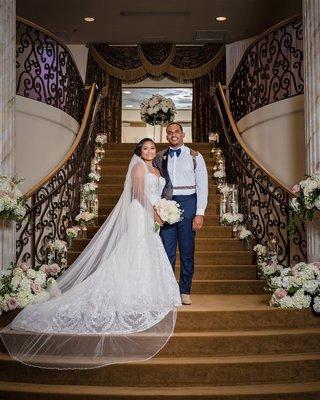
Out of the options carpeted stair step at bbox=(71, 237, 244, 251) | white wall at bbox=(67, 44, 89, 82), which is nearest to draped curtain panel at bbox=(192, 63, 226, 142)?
white wall at bbox=(67, 44, 89, 82)

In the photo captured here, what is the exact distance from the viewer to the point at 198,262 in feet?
20.9

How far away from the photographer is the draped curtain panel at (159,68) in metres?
12.0

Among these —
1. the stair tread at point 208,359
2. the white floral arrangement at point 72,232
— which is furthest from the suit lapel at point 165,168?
the white floral arrangement at point 72,232

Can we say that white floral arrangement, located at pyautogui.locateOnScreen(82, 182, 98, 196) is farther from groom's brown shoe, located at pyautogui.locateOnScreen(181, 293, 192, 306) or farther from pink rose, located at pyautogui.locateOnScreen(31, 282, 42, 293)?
groom's brown shoe, located at pyautogui.locateOnScreen(181, 293, 192, 306)

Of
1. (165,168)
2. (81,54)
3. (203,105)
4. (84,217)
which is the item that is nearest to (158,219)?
(165,168)

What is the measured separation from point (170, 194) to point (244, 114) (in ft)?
15.5

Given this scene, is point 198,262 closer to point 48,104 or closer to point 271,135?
point 271,135

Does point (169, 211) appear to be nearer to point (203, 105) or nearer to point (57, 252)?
point (57, 252)

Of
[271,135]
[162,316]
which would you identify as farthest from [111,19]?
[162,316]

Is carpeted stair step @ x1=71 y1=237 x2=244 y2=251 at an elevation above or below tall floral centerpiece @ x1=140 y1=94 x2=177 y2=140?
below

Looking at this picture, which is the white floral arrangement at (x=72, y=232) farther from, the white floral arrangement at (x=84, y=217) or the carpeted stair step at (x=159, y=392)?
the carpeted stair step at (x=159, y=392)

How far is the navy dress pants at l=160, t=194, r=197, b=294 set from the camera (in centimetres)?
494

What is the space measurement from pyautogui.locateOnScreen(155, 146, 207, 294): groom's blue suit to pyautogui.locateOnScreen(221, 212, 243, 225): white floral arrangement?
205cm

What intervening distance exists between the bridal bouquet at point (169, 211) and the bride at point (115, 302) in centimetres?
17
